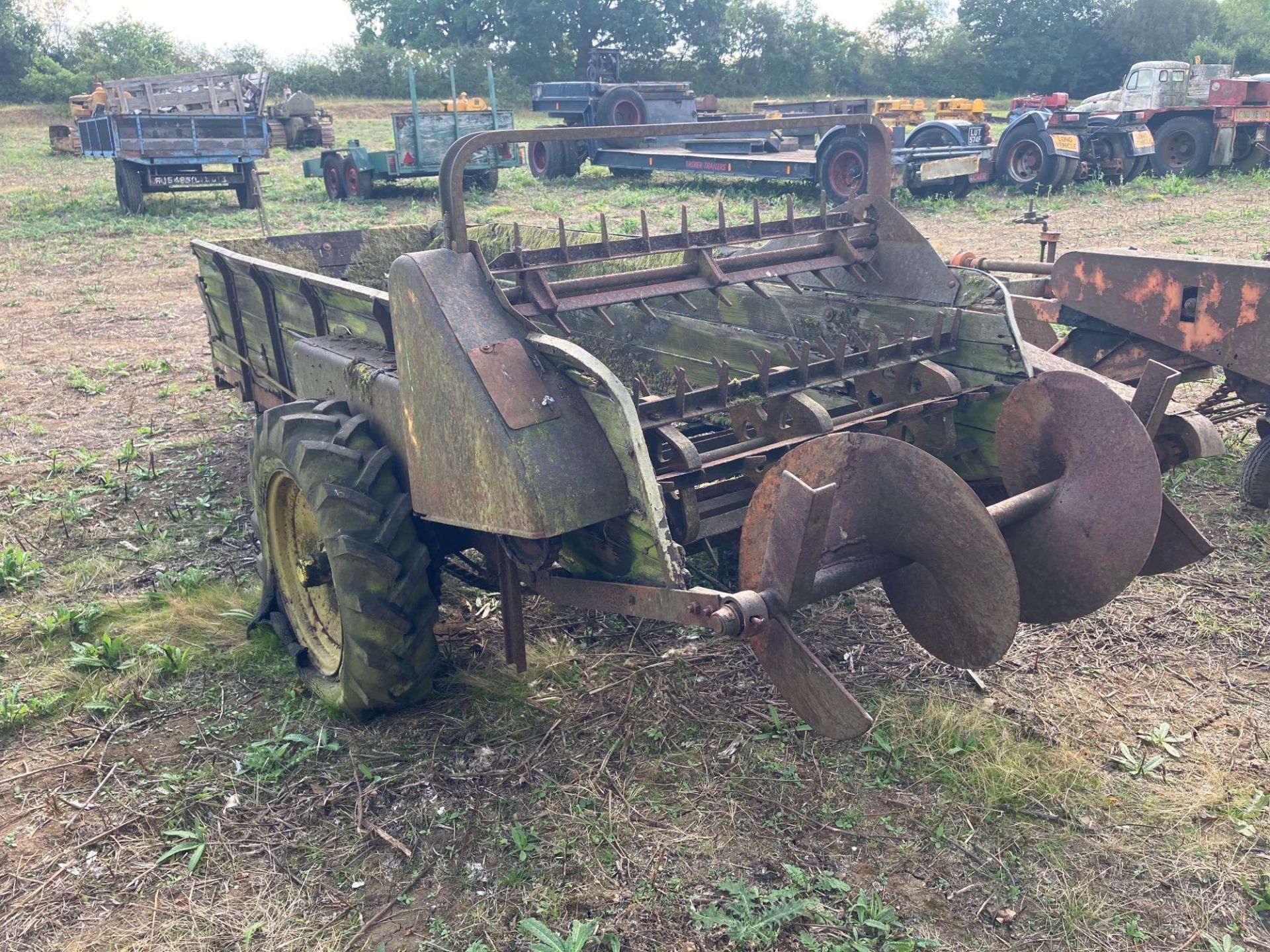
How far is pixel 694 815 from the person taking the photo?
2811mm

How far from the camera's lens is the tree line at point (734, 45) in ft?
135

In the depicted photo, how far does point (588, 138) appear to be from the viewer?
320 centimetres

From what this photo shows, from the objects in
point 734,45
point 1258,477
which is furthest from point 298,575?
point 734,45

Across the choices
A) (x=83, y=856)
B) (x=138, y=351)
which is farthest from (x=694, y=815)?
(x=138, y=351)

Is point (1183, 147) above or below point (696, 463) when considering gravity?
above

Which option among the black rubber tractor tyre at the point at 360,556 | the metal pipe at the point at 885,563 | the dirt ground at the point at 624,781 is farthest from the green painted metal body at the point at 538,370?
the dirt ground at the point at 624,781

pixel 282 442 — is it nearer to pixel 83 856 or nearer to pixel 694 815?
pixel 83 856

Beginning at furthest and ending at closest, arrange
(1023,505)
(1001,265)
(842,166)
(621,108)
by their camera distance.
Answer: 1. (621,108)
2. (842,166)
3. (1001,265)
4. (1023,505)

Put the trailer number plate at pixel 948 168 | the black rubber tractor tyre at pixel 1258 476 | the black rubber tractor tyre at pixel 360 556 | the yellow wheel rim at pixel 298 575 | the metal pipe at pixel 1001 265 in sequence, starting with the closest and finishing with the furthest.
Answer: the black rubber tractor tyre at pixel 360 556 < the yellow wheel rim at pixel 298 575 < the black rubber tractor tyre at pixel 1258 476 < the metal pipe at pixel 1001 265 < the trailer number plate at pixel 948 168

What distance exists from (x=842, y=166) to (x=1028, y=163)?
3.44 meters

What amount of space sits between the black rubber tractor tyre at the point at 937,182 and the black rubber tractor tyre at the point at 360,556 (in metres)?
13.7

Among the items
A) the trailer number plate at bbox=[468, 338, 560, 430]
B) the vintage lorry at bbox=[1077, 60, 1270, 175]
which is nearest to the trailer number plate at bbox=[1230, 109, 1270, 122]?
the vintage lorry at bbox=[1077, 60, 1270, 175]

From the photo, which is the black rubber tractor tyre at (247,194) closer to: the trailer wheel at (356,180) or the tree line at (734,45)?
the trailer wheel at (356,180)

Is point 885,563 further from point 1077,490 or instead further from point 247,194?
point 247,194
